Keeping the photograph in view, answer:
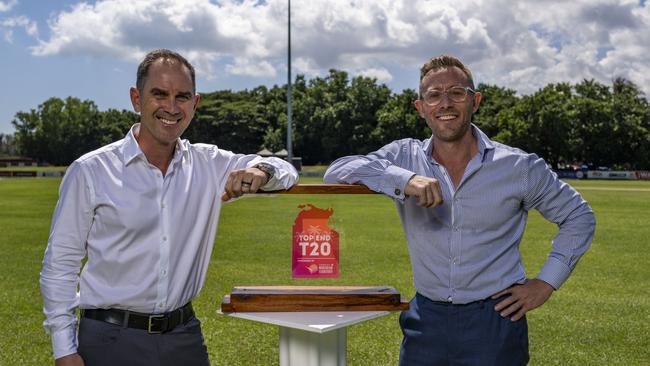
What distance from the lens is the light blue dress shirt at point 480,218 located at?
309 centimetres

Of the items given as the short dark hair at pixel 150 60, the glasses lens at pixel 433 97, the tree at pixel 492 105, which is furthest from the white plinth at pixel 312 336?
the tree at pixel 492 105

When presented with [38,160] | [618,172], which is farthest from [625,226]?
[38,160]

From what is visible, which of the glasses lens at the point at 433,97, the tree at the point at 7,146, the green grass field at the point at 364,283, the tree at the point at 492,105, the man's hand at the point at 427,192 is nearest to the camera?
the man's hand at the point at 427,192

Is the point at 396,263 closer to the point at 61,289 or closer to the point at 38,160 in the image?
the point at 61,289

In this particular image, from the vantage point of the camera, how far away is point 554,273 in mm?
3217

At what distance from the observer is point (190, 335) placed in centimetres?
306

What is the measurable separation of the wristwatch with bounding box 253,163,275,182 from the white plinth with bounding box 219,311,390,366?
631 mm

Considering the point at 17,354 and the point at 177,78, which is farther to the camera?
the point at 17,354

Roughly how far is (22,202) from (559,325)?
2374cm

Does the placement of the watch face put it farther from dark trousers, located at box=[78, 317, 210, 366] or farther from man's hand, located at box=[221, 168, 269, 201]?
dark trousers, located at box=[78, 317, 210, 366]

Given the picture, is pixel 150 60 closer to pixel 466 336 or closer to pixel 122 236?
pixel 122 236

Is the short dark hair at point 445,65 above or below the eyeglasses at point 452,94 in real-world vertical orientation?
above

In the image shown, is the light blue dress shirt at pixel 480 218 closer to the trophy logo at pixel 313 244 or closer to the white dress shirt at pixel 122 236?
the trophy logo at pixel 313 244

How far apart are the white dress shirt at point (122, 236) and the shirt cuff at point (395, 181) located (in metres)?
0.46
